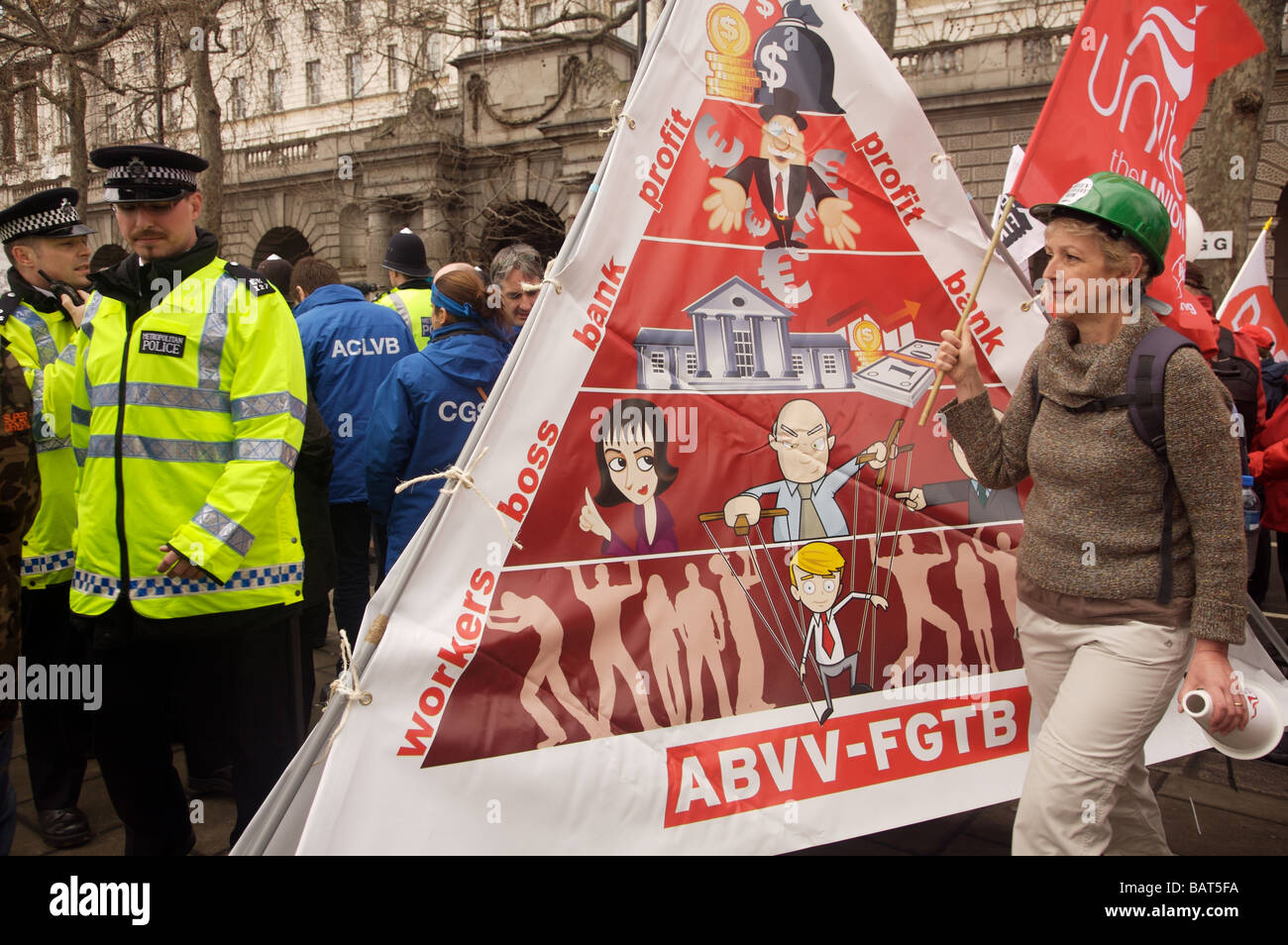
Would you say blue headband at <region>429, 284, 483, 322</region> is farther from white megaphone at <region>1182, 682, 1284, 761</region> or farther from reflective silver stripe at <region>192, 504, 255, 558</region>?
Result: white megaphone at <region>1182, 682, 1284, 761</region>

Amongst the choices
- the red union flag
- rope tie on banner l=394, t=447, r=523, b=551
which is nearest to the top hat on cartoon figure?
the red union flag

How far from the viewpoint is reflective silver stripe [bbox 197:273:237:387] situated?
272 cm

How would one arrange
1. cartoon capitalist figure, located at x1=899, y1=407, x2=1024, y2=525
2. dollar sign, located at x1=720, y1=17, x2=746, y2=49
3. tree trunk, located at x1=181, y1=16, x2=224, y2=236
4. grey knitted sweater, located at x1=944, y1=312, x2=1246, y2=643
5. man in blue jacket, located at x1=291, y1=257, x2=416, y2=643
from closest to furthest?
grey knitted sweater, located at x1=944, y1=312, x2=1246, y2=643
dollar sign, located at x1=720, y1=17, x2=746, y2=49
cartoon capitalist figure, located at x1=899, y1=407, x2=1024, y2=525
man in blue jacket, located at x1=291, y1=257, x2=416, y2=643
tree trunk, located at x1=181, y1=16, x2=224, y2=236

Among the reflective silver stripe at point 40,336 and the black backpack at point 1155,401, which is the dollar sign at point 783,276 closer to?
the black backpack at point 1155,401

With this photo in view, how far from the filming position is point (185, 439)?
270 cm

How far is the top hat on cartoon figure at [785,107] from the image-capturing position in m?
2.88

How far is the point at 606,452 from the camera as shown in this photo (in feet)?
8.39

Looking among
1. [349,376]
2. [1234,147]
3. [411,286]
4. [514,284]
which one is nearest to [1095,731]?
[514,284]

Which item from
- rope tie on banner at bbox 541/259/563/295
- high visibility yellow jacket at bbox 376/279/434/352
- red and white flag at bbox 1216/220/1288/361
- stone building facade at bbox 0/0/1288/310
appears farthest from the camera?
stone building facade at bbox 0/0/1288/310

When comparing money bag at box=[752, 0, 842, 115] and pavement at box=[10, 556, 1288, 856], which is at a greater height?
money bag at box=[752, 0, 842, 115]

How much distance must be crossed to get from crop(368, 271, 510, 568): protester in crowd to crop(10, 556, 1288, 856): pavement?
1181mm

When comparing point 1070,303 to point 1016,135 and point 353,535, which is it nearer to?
point 353,535

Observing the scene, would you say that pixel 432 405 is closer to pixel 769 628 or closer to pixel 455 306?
pixel 455 306

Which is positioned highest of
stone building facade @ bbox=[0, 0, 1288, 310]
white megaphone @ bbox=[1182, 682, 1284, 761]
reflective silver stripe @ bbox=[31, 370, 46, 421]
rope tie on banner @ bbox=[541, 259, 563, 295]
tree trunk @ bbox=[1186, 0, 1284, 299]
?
stone building facade @ bbox=[0, 0, 1288, 310]
